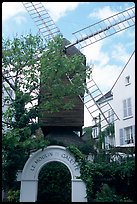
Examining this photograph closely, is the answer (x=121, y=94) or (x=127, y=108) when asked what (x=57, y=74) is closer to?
(x=127, y=108)

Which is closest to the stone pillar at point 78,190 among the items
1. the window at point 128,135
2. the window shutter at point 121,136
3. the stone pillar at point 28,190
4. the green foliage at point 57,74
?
the stone pillar at point 28,190

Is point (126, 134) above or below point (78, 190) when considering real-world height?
above

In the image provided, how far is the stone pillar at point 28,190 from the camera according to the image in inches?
358

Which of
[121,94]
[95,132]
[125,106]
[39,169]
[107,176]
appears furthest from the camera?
[95,132]

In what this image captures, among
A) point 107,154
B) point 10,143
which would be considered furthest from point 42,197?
point 10,143

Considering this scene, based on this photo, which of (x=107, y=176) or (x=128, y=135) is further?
(x=128, y=135)

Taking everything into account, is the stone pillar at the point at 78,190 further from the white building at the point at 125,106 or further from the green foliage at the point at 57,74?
the white building at the point at 125,106

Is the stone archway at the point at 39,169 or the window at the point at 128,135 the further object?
the window at the point at 128,135

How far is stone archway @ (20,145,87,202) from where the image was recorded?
358 inches

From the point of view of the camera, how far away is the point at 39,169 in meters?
9.30

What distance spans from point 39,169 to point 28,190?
757mm

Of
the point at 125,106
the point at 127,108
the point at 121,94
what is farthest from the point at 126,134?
the point at 121,94

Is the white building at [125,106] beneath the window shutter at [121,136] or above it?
above

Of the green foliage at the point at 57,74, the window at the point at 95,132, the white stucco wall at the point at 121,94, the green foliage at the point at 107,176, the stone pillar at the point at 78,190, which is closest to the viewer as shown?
the stone pillar at the point at 78,190
